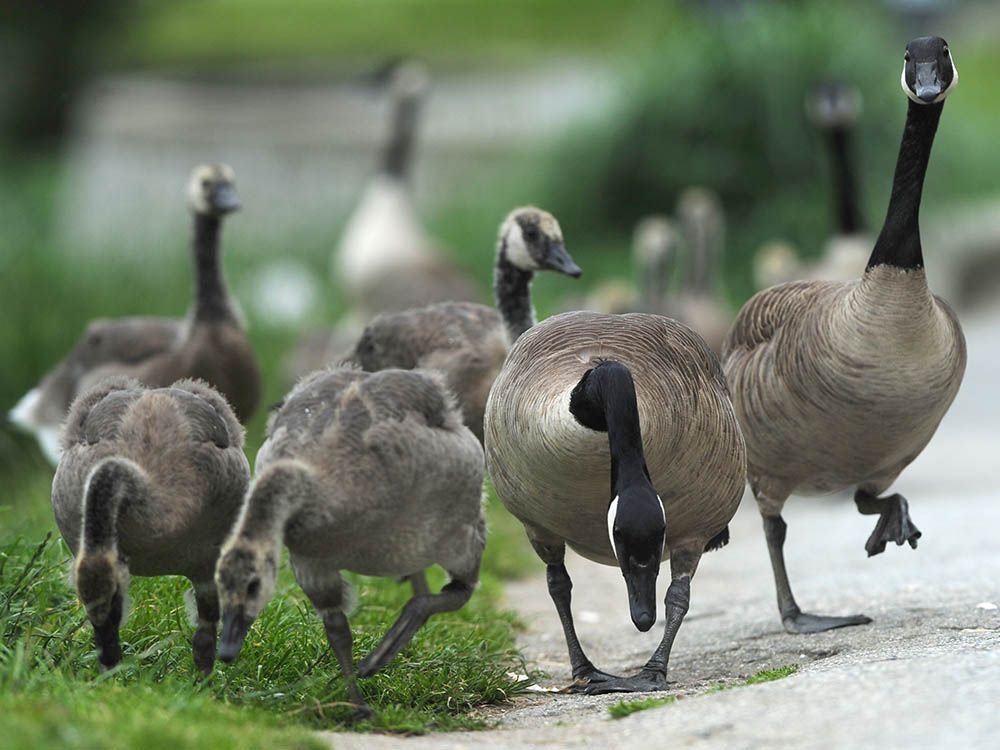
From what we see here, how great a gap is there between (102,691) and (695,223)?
421 inches

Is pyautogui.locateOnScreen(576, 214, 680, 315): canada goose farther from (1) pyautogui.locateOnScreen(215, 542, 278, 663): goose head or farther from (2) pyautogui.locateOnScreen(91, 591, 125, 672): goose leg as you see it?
(1) pyautogui.locateOnScreen(215, 542, 278, 663): goose head

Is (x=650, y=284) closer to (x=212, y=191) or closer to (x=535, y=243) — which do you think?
(x=212, y=191)

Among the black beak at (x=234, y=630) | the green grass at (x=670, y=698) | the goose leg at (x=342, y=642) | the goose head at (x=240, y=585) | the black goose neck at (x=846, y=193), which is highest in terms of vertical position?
the black goose neck at (x=846, y=193)

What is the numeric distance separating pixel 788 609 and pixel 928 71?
2.42 m

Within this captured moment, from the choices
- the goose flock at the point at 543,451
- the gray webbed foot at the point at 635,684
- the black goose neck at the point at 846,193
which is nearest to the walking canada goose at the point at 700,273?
the black goose neck at the point at 846,193

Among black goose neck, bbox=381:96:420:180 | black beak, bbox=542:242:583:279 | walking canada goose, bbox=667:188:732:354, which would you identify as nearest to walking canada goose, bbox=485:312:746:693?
black beak, bbox=542:242:583:279

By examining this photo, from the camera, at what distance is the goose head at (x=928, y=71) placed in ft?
20.6


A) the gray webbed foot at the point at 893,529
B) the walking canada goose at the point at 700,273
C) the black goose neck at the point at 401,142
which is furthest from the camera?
the black goose neck at the point at 401,142

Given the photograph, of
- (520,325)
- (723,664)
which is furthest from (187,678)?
(520,325)

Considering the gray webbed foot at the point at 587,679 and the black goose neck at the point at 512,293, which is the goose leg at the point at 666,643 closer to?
the gray webbed foot at the point at 587,679

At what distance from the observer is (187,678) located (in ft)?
17.5

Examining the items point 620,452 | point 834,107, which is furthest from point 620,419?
point 834,107

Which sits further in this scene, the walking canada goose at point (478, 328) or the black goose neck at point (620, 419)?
the walking canada goose at point (478, 328)

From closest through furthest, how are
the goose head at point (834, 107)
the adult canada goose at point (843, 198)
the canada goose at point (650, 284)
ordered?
the adult canada goose at point (843, 198), the goose head at point (834, 107), the canada goose at point (650, 284)
